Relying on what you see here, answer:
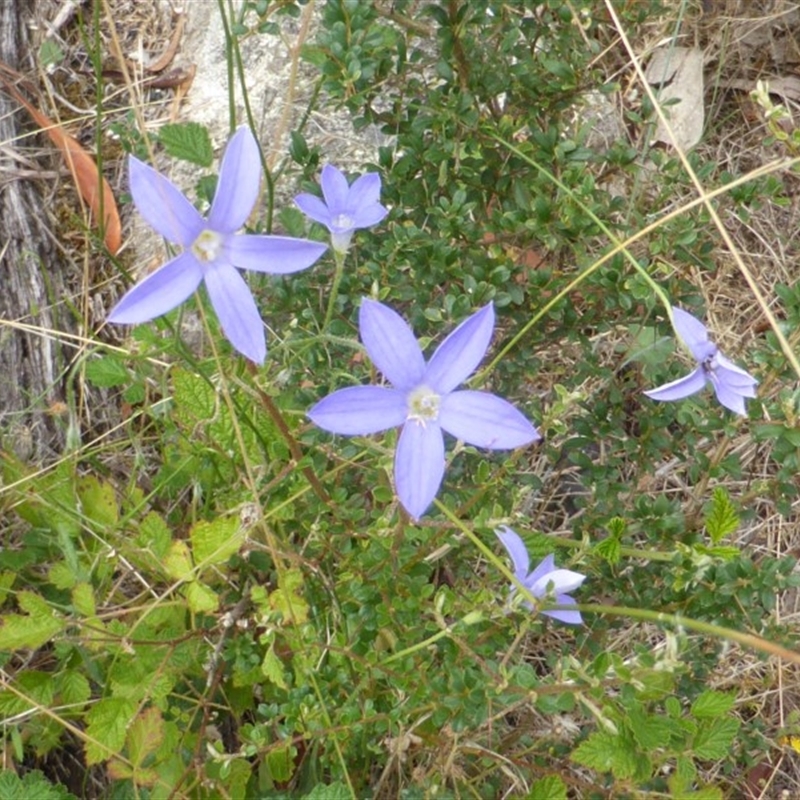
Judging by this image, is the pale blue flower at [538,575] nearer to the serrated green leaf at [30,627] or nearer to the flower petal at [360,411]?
the flower petal at [360,411]

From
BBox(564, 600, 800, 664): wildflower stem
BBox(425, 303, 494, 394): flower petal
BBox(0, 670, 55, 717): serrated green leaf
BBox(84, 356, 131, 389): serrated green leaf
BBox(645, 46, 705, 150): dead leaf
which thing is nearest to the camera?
BBox(564, 600, 800, 664): wildflower stem

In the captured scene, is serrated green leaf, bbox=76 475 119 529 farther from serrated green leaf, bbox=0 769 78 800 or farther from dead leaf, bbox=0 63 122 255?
dead leaf, bbox=0 63 122 255

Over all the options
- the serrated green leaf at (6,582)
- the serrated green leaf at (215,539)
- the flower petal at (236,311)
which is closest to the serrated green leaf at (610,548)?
the serrated green leaf at (215,539)

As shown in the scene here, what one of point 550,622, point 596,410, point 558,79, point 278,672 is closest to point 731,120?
point 558,79

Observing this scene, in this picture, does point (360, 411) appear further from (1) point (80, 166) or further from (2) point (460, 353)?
(1) point (80, 166)

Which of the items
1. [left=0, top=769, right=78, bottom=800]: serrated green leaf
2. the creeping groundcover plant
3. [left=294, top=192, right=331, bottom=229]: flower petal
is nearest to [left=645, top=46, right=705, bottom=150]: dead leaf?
the creeping groundcover plant

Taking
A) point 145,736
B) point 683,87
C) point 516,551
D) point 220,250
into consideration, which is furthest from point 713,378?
point 683,87

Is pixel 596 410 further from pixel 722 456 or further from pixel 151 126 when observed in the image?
pixel 151 126
